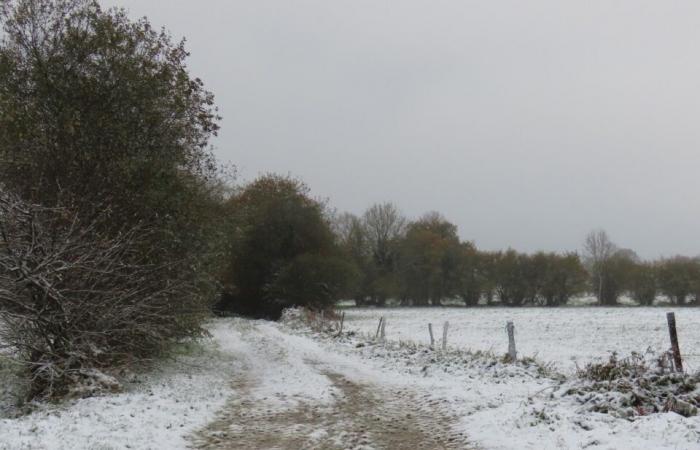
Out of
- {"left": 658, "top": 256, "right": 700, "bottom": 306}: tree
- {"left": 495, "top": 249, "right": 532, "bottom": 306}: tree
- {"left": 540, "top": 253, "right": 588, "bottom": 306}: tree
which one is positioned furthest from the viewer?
{"left": 495, "top": 249, "right": 532, "bottom": 306}: tree

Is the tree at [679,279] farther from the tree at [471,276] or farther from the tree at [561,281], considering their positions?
the tree at [471,276]

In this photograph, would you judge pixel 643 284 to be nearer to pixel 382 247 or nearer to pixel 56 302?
pixel 382 247

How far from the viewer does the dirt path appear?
7.82 m

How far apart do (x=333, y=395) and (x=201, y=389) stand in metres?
Result: 2.97

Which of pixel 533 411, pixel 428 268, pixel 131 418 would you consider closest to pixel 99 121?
pixel 131 418

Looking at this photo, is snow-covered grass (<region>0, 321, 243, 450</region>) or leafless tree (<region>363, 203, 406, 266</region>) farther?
leafless tree (<region>363, 203, 406, 266</region>)

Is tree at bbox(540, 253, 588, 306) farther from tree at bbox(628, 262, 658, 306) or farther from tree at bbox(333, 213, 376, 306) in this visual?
tree at bbox(333, 213, 376, 306)

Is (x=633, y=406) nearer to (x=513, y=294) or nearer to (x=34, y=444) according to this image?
(x=34, y=444)

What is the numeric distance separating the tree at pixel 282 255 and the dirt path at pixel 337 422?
28.3 metres

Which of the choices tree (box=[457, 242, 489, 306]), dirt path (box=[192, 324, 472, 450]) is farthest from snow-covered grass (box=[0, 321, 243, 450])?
tree (box=[457, 242, 489, 306])

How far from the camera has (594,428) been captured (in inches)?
281

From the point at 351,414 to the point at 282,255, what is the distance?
3466 cm

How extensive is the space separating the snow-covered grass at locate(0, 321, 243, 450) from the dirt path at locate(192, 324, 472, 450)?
1.40 feet


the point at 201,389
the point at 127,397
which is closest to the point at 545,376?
the point at 201,389
